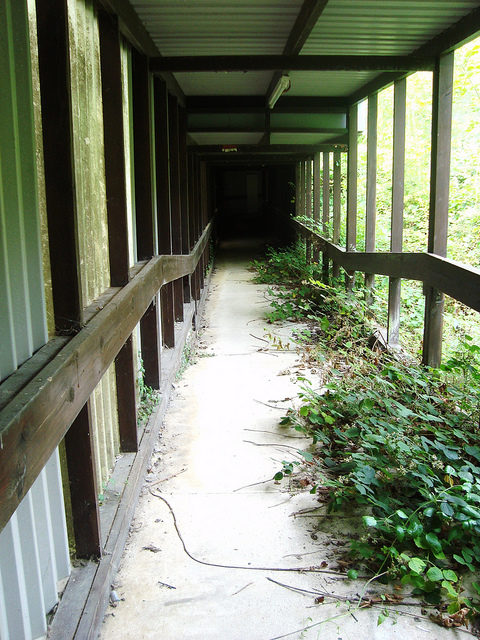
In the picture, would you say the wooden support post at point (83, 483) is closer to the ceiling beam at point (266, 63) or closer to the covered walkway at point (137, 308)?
the covered walkway at point (137, 308)

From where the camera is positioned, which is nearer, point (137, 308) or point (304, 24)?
point (137, 308)

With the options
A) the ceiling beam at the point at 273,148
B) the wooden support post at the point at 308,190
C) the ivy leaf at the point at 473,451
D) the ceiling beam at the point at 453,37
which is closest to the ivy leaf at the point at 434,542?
the ivy leaf at the point at 473,451

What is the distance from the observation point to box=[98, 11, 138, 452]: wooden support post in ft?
11.4

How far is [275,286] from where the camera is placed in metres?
12.1

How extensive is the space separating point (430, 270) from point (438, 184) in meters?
0.73

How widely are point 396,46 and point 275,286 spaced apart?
23.3 ft

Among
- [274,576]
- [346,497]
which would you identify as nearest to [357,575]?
[274,576]

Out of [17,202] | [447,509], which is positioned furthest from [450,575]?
[17,202]

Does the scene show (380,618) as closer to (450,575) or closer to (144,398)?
(450,575)

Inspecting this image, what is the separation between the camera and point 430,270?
4836mm

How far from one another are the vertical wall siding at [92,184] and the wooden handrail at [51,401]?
11.1 inches

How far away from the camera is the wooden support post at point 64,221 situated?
7.16ft

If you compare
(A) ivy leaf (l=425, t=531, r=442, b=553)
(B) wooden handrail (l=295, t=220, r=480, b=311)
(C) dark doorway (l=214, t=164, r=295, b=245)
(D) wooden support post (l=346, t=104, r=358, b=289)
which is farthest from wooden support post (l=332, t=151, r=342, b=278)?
(A) ivy leaf (l=425, t=531, r=442, b=553)

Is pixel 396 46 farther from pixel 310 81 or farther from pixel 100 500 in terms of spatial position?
pixel 100 500
